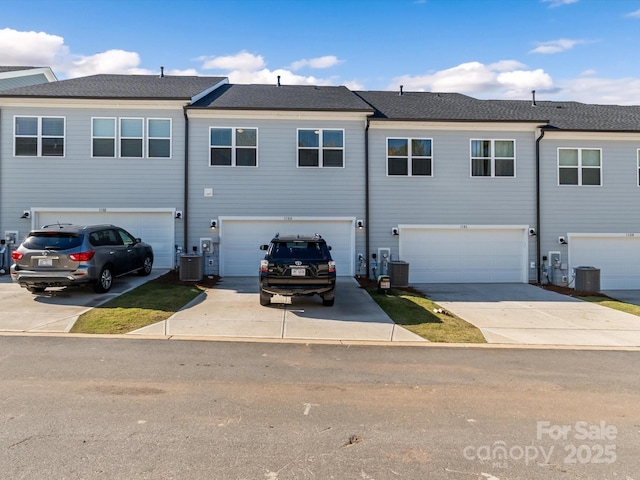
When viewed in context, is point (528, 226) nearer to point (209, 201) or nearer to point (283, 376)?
point (209, 201)

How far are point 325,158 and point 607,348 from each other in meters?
10.5

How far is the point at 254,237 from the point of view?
15.4 meters

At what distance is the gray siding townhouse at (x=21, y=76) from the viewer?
1922cm

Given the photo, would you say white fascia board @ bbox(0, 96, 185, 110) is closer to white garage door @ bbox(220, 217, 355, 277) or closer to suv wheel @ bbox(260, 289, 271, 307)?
white garage door @ bbox(220, 217, 355, 277)

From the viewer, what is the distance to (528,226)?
15.8 meters

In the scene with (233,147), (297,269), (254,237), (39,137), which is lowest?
(297,269)

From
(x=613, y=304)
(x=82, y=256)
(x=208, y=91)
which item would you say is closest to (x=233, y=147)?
(x=208, y=91)

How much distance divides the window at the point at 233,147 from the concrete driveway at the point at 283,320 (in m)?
5.49

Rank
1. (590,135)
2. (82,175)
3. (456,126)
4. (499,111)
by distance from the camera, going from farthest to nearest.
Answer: (499,111) → (590,135) → (456,126) → (82,175)

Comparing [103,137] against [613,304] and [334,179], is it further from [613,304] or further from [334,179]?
[613,304]

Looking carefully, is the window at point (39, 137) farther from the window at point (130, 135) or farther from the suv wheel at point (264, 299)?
the suv wheel at point (264, 299)

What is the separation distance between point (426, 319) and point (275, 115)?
948 centimetres

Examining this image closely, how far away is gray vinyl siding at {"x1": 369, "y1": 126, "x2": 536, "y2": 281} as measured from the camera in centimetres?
1561

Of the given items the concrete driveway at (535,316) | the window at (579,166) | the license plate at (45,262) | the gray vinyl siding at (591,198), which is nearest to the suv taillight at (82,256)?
the license plate at (45,262)
